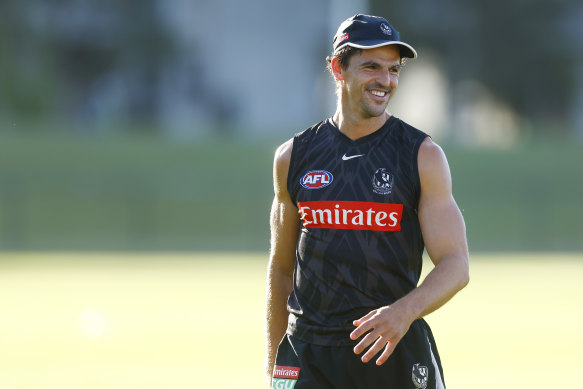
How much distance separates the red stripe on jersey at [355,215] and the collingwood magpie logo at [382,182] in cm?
6

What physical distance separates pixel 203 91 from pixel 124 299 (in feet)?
73.3

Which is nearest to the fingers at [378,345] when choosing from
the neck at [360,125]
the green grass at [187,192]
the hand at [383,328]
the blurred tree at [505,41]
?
the hand at [383,328]

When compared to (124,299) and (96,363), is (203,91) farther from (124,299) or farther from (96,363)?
(96,363)

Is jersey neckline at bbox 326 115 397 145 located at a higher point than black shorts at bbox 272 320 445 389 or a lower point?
higher

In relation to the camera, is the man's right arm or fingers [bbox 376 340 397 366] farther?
the man's right arm

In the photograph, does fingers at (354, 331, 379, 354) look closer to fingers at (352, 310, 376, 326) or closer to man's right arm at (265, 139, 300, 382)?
fingers at (352, 310, 376, 326)

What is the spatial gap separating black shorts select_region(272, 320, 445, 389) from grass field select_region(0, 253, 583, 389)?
4.86 meters

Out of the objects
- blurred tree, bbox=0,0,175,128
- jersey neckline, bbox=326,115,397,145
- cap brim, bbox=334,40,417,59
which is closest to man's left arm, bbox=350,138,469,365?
jersey neckline, bbox=326,115,397,145

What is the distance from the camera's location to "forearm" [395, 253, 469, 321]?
4.62m

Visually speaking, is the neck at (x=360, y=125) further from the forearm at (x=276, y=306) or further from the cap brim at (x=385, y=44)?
the forearm at (x=276, y=306)

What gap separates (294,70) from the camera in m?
39.5

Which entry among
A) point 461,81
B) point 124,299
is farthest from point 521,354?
point 461,81

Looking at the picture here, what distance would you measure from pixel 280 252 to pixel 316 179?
510 millimetres

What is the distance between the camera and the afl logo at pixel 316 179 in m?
5.12
